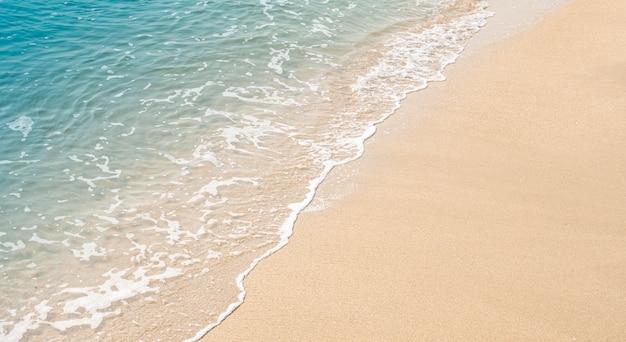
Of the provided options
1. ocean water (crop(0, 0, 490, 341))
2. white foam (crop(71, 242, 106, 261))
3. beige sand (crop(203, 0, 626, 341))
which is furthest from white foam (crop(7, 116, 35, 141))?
beige sand (crop(203, 0, 626, 341))

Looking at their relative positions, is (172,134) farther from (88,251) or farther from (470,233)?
(470,233)

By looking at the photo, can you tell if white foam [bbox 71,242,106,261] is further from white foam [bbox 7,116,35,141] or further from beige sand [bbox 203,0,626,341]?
white foam [bbox 7,116,35,141]

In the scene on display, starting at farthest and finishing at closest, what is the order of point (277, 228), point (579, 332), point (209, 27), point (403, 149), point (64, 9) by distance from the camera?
point (64, 9)
point (209, 27)
point (403, 149)
point (277, 228)
point (579, 332)

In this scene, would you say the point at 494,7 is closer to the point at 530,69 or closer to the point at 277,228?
the point at 530,69

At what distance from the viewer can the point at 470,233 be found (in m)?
6.05

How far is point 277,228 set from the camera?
6.30 meters

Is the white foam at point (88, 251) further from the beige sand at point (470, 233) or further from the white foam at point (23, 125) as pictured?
the white foam at point (23, 125)

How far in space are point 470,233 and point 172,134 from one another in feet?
13.0

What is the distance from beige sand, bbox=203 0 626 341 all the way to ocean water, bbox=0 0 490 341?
0.45 m

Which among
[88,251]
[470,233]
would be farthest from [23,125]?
[470,233]

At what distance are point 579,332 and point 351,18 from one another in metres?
8.54

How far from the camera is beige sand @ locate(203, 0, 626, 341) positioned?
500cm

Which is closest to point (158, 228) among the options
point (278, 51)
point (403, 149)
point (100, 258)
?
point (100, 258)

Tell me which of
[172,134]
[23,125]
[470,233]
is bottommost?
[470,233]
